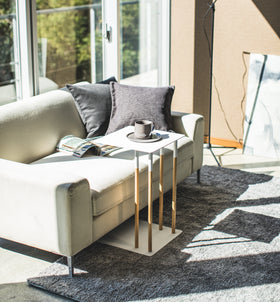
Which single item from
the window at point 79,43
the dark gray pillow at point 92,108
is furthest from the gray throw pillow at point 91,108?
the window at point 79,43

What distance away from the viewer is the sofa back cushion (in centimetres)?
341

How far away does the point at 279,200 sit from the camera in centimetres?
393

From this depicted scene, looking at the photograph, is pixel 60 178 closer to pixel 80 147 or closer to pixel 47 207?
pixel 47 207

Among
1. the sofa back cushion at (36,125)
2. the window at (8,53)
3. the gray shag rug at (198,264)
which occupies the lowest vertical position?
the gray shag rug at (198,264)

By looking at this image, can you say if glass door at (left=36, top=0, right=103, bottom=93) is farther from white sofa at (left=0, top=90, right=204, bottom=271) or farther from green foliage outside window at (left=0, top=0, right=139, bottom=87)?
white sofa at (left=0, top=90, right=204, bottom=271)

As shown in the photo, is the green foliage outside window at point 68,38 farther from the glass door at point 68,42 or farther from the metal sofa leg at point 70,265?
the metal sofa leg at point 70,265

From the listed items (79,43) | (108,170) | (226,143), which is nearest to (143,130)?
(108,170)

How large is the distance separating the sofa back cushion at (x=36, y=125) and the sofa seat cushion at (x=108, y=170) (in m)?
0.10

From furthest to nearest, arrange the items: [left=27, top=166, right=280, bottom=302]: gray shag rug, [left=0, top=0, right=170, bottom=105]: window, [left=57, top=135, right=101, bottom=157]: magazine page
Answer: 1. [left=0, top=0, right=170, bottom=105]: window
2. [left=57, top=135, right=101, bottom=157]: magazine page
3. [left=27, top=166, right=280, bottom=302]: gray shag rug

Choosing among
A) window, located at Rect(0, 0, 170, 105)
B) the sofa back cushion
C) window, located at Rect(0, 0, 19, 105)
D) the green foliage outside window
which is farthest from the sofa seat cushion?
the green foliage outside window

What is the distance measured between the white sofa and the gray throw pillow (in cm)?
A: 6

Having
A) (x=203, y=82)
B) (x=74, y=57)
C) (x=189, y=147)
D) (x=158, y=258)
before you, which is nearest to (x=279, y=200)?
(x=189, y=147)

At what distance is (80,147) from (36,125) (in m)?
0.33

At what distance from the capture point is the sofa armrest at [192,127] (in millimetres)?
4051
